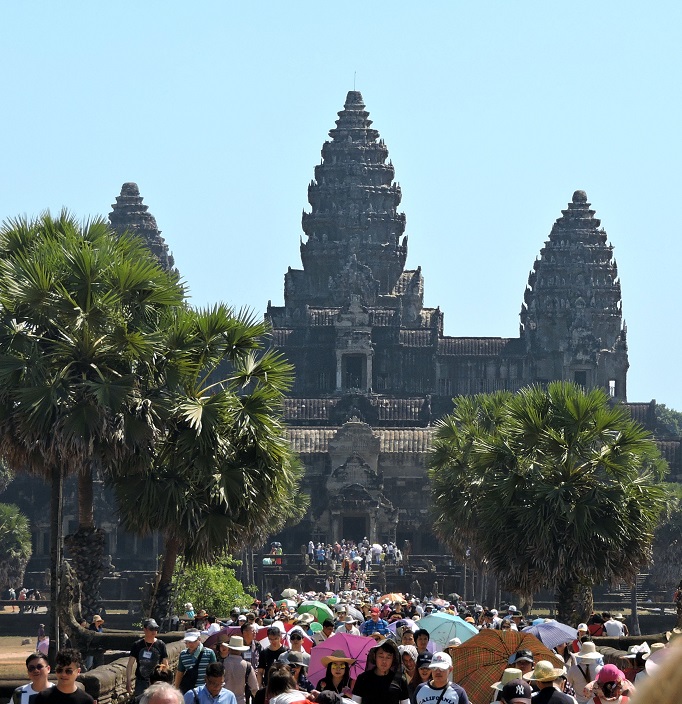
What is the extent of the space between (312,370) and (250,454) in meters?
78.0

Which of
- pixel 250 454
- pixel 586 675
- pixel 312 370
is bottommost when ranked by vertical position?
pixel 586 675

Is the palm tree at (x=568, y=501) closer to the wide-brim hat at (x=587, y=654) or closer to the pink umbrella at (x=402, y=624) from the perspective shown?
the pink umbrella at (x=402, y=624)

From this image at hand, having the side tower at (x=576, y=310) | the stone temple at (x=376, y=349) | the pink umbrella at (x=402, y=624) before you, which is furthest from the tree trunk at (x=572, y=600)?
the side tower at (x=576, y=310)

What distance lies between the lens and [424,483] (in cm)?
9400

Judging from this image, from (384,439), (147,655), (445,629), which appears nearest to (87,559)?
(445,629)

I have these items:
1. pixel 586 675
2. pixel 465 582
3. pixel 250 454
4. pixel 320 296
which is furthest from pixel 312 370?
pixel 586 675

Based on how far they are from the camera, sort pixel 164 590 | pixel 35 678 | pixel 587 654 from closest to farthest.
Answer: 1. pixel 35 678
2. pixel 587 654
3. pixel 164 590

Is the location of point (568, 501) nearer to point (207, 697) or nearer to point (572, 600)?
point (572, 600)

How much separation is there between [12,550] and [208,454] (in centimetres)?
5181

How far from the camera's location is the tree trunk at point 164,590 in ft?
106

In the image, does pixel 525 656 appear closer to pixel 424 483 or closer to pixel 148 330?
pixel 148 330

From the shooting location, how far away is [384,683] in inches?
597

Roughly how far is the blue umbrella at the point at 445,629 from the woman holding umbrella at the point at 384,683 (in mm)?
8351

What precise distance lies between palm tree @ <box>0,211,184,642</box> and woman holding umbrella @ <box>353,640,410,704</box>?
13858 mm
